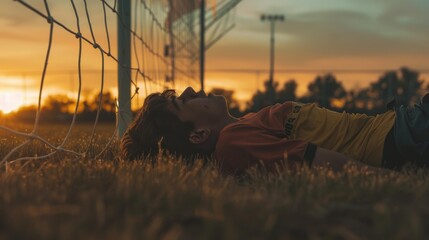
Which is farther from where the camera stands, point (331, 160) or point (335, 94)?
point (335, 94)

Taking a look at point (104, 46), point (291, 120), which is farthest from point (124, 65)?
point (291, 120)

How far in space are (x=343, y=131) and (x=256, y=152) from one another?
Result: 0.47m

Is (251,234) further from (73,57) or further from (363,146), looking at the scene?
(73,57)

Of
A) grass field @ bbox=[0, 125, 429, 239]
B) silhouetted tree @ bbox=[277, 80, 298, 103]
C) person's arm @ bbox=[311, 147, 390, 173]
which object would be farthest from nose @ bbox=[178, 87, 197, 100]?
silhouetted tree @ bbox=[277, 80, 298, 103]

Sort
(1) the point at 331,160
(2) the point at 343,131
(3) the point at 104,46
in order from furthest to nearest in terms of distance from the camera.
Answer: (3) the point at 104,46 < (2) the point at 343,131 < (1) the point at 331,160

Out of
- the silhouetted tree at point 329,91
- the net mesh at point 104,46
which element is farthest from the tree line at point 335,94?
the net mesh at point 104,46

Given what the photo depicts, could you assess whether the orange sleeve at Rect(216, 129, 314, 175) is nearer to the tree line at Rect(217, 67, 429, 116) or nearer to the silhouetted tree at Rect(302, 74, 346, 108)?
the tree line at Rect(217, 67, 429, 116)

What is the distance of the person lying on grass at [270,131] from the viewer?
189 cm

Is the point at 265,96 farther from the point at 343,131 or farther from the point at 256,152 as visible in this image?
the point at 256,152

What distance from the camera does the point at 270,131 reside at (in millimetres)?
1942

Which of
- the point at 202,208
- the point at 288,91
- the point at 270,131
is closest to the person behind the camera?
the point at 202,208

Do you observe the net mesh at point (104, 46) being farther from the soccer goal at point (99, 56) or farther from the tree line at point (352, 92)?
the tree line at point (352, 92)

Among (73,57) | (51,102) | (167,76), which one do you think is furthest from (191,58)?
(73,57)

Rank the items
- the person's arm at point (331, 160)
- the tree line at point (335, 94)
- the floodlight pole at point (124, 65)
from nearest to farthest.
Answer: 1. the person's arm at point (331, 160)
2. the floodlight pole at point (124, 65)
3. the tree line at point (335, 94)
